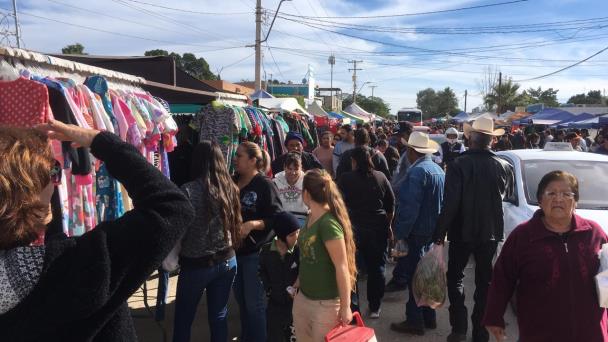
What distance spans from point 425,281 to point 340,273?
1.26 meters

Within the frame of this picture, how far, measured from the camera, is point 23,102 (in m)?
2.38

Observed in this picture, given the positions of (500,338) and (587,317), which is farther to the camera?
(500,338)

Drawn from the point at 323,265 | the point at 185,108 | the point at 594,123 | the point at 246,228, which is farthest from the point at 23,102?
the point at 594,123

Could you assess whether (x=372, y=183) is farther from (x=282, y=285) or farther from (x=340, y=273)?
(x=340, y=273)

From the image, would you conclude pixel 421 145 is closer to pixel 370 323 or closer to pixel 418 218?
pixel 418 218

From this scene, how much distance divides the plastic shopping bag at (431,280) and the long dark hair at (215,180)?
165cm

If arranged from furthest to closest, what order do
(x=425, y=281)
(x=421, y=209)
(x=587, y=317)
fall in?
1. (x=421, y=209)
2. (x=425, y=281)
3. (x=587, y=317)

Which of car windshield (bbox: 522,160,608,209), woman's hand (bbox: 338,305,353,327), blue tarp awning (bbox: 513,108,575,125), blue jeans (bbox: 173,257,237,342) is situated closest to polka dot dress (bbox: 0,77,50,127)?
blue jeans (bbox: 173,257,237,342)

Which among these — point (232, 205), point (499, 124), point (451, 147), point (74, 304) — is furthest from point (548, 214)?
point (499, 124)

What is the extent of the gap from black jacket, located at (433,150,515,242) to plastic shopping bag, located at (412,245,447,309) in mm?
261

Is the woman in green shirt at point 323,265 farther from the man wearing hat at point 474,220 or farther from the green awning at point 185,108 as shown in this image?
the green awning at point 185,108

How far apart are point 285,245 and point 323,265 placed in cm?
85

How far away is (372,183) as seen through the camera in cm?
466

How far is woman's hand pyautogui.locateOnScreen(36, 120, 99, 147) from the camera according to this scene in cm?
145
